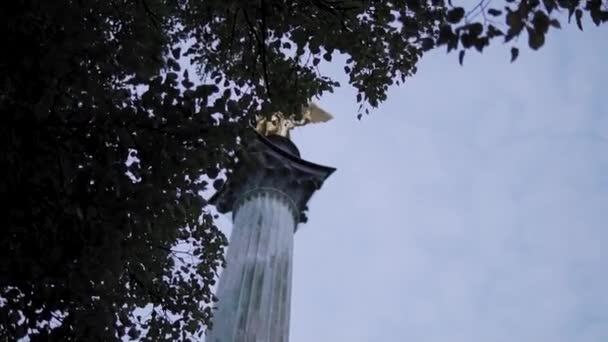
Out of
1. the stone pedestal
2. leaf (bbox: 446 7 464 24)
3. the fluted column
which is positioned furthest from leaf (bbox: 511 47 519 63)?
the fluted column

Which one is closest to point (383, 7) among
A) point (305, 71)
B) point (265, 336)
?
point (305, 71)

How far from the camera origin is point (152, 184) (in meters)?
6.05

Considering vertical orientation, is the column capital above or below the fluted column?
above

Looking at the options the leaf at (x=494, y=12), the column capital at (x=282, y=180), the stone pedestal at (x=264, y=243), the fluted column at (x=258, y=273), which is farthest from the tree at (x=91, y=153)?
the column capital at (x=282, y=180)

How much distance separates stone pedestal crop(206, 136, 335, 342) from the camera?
1319cm

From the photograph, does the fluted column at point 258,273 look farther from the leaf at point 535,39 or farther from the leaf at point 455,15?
the leaf at point 535,39

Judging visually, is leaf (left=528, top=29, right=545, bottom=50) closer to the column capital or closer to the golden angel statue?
the golden angel statue

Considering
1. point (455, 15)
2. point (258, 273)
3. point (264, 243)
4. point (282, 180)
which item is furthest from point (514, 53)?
point (282, 180)

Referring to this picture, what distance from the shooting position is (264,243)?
14.9 m

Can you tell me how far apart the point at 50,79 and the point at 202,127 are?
1117 mm

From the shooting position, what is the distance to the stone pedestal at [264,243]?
43.3 feet

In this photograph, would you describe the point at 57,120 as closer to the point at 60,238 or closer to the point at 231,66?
the point at 60,238

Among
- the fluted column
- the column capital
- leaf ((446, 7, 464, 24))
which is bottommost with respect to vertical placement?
leaf ((446, 7, 464, 24))

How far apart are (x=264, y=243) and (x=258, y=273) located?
2.88 feet
